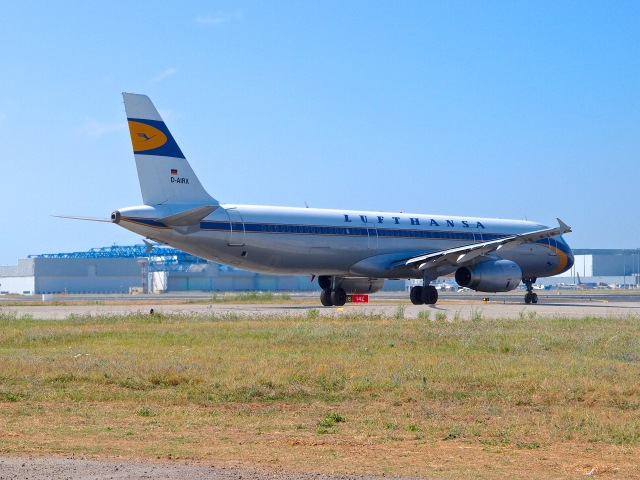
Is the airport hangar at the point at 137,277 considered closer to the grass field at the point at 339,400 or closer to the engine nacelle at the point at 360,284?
the engine nacelle at the point at 360,284

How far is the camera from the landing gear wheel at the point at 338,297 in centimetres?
4241

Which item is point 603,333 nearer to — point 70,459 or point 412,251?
point 70,459

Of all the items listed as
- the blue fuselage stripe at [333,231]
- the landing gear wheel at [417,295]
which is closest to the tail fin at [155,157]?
the blue fuselage stripe at [333,231]

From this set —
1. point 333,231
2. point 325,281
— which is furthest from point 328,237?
point 325,281

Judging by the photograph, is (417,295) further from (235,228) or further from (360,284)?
(235,228)

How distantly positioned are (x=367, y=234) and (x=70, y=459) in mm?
32309

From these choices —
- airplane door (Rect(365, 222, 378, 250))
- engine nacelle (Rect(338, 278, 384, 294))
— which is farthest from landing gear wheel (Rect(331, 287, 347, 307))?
airplane door (Rect(365, 222, 378, 250))

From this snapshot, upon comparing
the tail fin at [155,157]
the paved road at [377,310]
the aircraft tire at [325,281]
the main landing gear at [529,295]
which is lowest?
the paved road at [377,310]

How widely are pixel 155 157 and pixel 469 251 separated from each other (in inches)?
543

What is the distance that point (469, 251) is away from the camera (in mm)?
39500

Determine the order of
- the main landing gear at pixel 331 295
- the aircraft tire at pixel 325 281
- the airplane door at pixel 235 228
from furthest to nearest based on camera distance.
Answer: the aircraft tire at pixel 325 281
the main landing gear at pixel 331 295
the airplane door at pixel 235 228

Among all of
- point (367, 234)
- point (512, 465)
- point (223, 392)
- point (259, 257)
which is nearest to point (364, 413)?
point (223, 392)

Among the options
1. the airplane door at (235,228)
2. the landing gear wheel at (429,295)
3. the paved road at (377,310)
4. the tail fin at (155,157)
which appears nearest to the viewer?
the paved road at (377,310)

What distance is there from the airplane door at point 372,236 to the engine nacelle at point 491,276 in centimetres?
393
